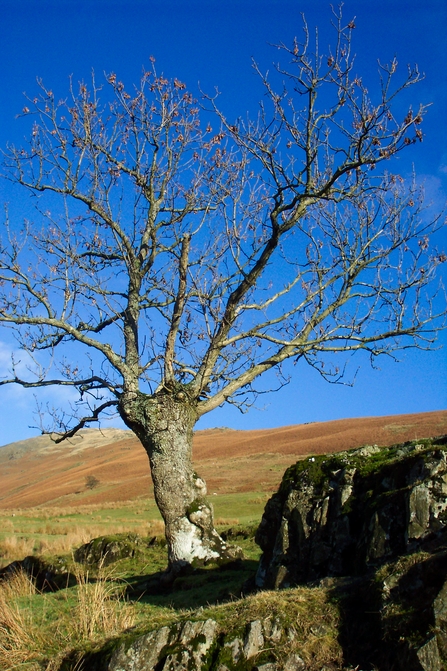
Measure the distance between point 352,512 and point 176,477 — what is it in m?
4.67

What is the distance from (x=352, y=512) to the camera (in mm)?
6199

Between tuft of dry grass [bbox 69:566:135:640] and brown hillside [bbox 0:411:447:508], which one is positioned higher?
tuft of dry grass [bbox 69:566:135:640]

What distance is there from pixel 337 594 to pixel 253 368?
686 cm

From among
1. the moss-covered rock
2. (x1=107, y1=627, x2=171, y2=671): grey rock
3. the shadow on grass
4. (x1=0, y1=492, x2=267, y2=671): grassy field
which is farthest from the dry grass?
the moss-covered rock

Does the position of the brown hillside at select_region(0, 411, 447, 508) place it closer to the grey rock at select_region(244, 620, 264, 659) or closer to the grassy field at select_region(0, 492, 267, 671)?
the grassy field at select_region(0, 492, 267, 671)

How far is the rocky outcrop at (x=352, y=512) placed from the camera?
5.18 meters

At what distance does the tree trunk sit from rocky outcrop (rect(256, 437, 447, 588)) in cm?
278

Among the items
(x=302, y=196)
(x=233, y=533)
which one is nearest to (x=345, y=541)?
(x=302, y=196)

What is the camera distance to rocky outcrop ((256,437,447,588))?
5184 millimetres

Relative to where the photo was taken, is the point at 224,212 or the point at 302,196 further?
the point at 224,212

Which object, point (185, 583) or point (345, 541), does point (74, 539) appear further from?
point (345, 541)

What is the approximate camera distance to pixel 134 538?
15.5 meters

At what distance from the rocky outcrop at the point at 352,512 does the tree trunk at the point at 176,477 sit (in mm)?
2776

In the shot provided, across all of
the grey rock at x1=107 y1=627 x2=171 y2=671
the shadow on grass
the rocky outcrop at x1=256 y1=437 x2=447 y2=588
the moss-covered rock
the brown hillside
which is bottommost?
the brown hillside
